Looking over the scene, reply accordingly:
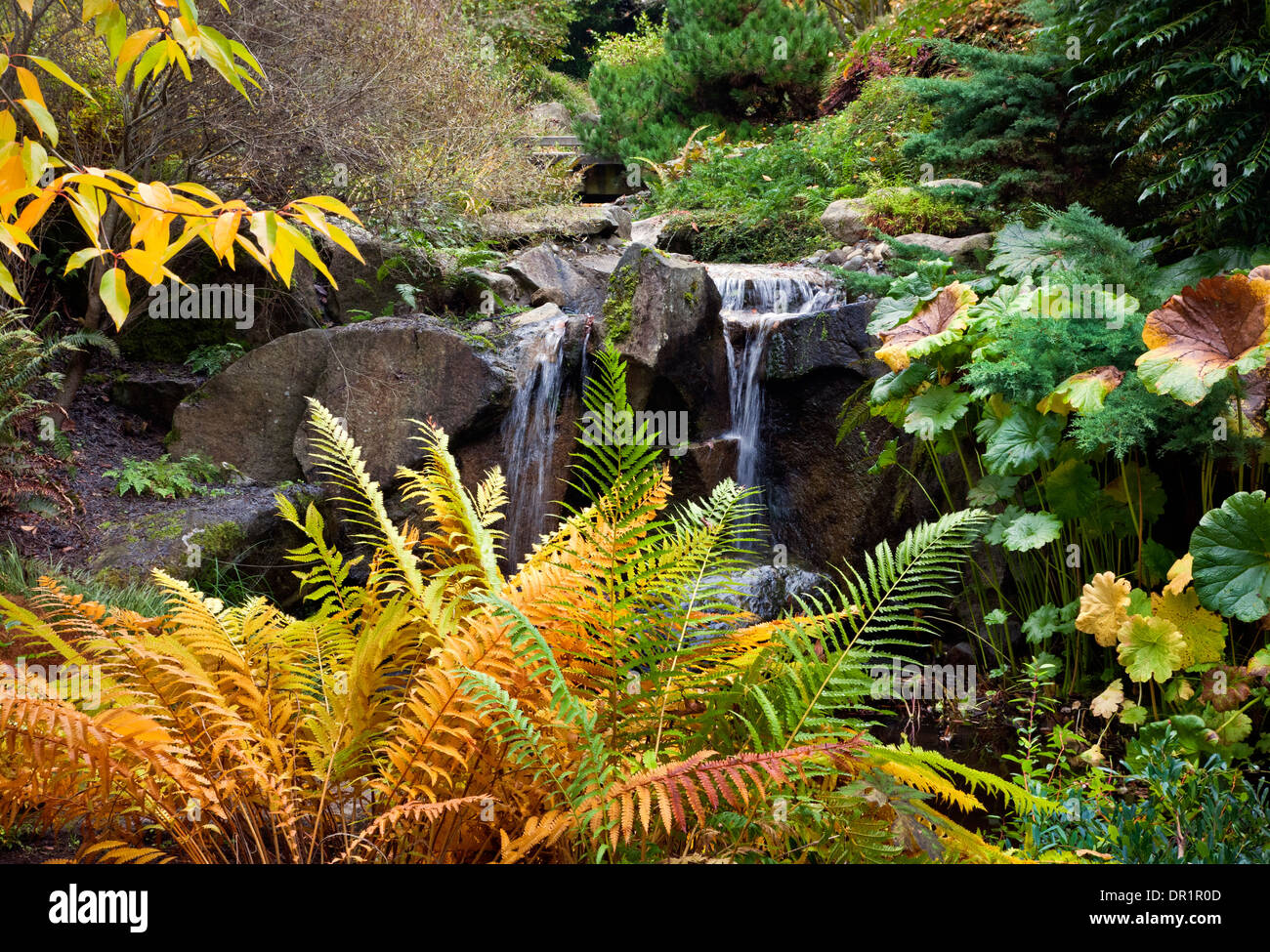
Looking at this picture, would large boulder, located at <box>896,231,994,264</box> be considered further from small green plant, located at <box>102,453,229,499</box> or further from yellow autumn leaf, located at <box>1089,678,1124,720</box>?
small green plant, located at <box>102,453,229,499</box>

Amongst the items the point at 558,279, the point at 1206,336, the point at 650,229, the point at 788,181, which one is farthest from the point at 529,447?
the point at 788,181

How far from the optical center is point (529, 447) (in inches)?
223

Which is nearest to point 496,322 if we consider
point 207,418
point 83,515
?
point 207,418

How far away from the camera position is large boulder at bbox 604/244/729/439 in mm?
5566

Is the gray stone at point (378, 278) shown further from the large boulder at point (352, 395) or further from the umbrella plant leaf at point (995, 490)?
the umbrella plant leaf at point (995, 490)

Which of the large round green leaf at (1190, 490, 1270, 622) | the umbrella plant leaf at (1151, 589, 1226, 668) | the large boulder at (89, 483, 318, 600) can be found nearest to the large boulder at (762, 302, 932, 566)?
the umbrella plant leaf at (1151, 589, 1226, 668)

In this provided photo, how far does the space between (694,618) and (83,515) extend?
4.64m

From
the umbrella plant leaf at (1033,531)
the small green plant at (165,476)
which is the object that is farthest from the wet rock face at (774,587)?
the small green plant at (165,476)

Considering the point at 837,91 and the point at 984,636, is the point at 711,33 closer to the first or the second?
the point at 837,91

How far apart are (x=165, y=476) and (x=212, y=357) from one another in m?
1.30

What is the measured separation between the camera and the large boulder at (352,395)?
556 centimetres

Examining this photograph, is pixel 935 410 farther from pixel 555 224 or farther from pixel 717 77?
pixel 717 77

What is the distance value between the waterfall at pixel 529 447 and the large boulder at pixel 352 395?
0.46 ft

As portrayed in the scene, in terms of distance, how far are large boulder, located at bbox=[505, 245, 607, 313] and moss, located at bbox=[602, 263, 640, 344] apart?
0.98 metres
